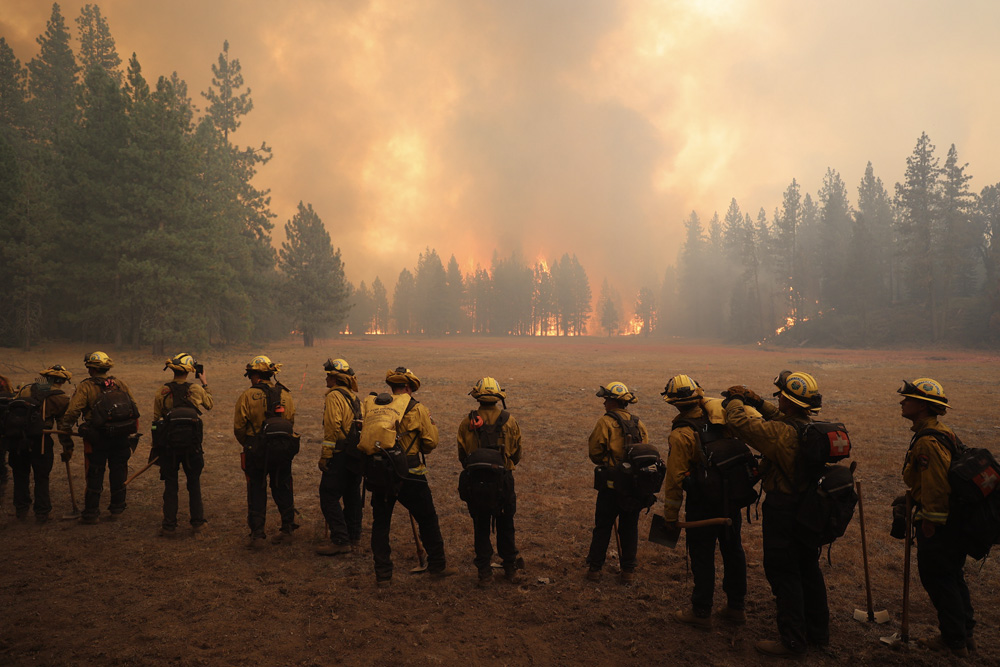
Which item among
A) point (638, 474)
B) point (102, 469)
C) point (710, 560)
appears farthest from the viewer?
point (102, 469)

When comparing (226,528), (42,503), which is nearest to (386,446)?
(226,528)

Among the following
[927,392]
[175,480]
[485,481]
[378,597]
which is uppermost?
[927,392]

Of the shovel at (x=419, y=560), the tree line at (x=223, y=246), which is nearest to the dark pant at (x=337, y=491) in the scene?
the shovel at (x=419, y=560)

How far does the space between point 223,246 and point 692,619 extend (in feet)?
145

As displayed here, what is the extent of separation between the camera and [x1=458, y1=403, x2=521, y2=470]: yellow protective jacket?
6.38 meters

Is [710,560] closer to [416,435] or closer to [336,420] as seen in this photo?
[416,435]

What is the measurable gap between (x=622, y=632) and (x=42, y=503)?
9486 mm

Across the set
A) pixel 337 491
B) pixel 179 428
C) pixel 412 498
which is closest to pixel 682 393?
pixel 412 498

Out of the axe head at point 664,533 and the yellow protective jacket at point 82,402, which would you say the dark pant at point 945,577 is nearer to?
the axe head at point 664,533

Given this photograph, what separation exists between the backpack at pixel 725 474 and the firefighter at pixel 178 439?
23.4 ft

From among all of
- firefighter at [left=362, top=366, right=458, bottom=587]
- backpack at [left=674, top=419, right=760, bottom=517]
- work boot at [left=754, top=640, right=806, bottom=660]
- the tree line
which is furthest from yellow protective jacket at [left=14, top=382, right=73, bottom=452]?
the tree line

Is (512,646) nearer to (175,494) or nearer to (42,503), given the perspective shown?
(175,494)

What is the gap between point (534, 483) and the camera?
1075 centimetres

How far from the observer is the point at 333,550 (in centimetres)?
721
